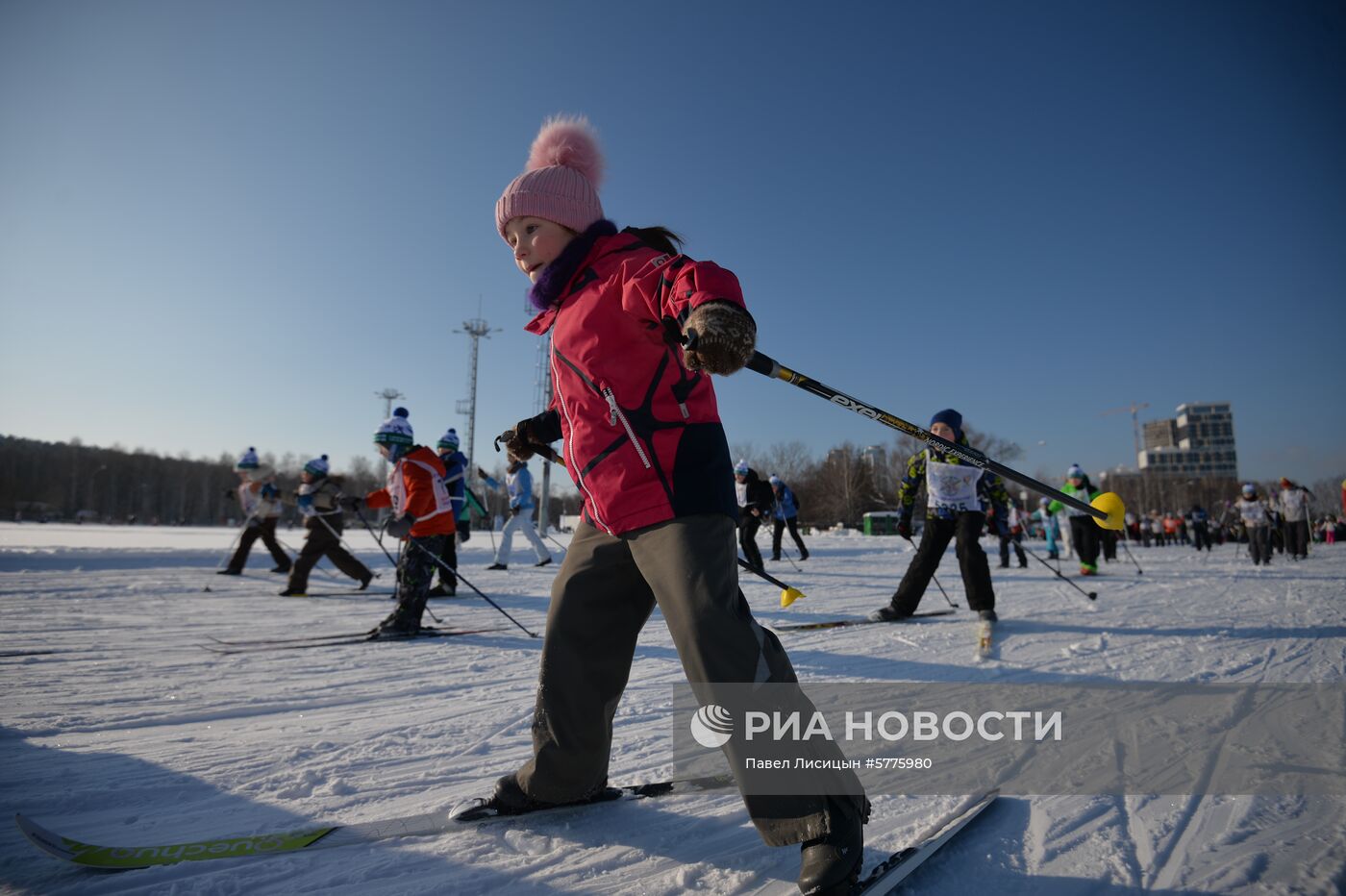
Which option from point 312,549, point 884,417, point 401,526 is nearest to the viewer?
point 884,417

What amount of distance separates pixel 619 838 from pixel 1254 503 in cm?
1701

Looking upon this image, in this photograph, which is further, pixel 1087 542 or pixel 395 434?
pixel 1087 542

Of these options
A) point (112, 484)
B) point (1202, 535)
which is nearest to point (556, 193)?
point (1202, 535)

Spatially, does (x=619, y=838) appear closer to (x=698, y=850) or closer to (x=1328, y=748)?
(x=698, y=850)

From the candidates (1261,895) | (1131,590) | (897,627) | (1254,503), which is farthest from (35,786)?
(1254,503)

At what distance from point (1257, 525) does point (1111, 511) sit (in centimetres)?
1334

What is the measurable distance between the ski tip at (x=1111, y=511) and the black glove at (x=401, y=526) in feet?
16.3

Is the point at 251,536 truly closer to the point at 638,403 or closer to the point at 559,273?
the point at 559,273

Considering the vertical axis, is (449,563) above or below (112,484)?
below

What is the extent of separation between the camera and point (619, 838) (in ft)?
5.80

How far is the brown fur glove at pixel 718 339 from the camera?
1427 millimetres

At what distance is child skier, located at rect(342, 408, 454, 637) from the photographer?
5.16 metres

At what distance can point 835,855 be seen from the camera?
4.45 ft

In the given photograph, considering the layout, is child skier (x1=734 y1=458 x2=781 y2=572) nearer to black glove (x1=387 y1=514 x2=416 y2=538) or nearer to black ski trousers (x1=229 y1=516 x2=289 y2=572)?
black glove (x1=387 y1=514 x2=416 y2=538)
